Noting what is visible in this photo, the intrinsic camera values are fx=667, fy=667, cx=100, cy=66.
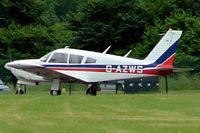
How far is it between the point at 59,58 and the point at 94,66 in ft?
5.93

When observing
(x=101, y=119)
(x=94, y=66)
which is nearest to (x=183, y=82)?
(x=94, y=66)

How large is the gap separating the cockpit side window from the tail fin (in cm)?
404

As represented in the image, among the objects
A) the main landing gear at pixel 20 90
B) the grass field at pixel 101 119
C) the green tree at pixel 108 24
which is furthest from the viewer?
the green tree at pixel 108 24

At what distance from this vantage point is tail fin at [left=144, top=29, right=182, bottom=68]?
32.8 metres

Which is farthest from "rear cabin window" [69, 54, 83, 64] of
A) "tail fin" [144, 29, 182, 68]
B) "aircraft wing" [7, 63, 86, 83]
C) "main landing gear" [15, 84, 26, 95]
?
"main landing gear" [15, 84, 26, 95]

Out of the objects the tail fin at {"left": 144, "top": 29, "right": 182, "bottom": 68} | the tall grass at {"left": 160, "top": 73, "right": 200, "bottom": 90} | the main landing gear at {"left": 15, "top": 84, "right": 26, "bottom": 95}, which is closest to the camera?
the tail fin at {"left": 144, "top": 29, "right": 182, "bottom": 68}

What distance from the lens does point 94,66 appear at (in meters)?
32.6

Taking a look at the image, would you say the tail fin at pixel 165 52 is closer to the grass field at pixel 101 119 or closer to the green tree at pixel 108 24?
the grass field at pixel 101 119

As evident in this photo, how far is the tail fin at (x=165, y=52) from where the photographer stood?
108 feet

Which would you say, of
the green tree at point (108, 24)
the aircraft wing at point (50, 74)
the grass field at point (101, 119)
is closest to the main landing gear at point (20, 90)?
the aircraft wing at point (50, 74)

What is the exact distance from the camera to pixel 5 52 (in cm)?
6075

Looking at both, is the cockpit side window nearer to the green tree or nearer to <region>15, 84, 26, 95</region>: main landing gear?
<region>15, 84, 26, 95</region>: main landing gear

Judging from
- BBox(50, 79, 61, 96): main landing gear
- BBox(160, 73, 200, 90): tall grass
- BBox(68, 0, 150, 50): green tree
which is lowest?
BBox(50, 79, 61, 96): main landing gear

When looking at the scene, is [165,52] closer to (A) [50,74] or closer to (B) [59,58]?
(B) [59,58]
